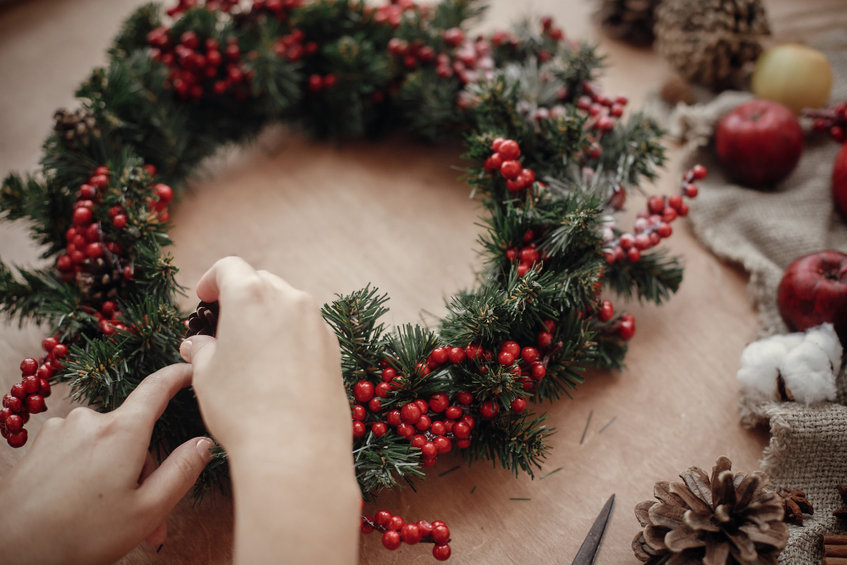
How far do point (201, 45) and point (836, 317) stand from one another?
3.14ft

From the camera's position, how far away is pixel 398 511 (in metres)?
0.66

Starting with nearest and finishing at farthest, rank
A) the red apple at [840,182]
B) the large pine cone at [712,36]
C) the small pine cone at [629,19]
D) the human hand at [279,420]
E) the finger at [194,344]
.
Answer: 1. the human hand at [279,420]
2. the finger at [194,344]
3. the red apple at [840,182]
4. the large pine cone at [712,36]
5. the small pine cone at [629,19]

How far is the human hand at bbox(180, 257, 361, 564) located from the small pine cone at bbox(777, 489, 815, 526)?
0.47m

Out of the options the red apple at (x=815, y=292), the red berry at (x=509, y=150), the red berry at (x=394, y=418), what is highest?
the red berry at (x=509, y=150)

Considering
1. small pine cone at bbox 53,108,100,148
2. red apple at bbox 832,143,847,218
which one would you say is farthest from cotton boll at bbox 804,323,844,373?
small pine cone at bbox 53,108,100,148

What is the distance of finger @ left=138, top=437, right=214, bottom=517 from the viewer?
1.75 ft

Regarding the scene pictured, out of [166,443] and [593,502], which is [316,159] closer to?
[166,443]

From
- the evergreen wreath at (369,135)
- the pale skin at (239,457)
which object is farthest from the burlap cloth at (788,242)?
the pale skin at (239,457)

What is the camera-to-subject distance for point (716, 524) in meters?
0.56

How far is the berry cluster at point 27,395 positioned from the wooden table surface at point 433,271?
9cm

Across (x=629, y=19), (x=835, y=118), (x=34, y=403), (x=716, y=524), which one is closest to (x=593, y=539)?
(x=716, y=524)

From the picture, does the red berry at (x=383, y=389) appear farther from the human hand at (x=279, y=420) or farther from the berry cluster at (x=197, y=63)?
the berry cluster at (x=197, y=63)

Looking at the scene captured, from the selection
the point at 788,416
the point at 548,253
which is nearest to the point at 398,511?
the point at 548,253

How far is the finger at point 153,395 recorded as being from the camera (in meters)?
0.55
